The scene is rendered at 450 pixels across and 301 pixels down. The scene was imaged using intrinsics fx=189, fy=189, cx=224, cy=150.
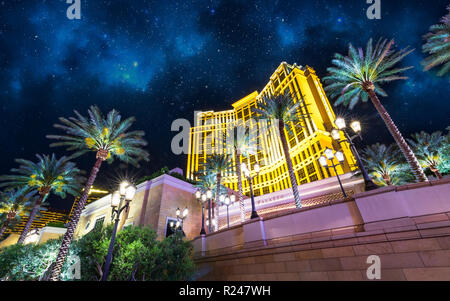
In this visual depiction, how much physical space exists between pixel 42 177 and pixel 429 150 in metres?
43.6

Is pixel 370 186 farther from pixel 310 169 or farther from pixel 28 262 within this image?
pixel 310 169

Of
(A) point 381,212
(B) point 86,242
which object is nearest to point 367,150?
(A) point 381,212

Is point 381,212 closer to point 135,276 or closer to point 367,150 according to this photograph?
point 135,276

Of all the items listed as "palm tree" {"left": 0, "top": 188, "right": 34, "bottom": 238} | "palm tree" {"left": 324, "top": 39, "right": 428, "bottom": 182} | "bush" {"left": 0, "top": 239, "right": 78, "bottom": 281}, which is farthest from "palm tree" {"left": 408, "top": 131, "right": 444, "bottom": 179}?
"palm tree" {"left": 0, "top": 188, "right": 34, "bottom": 238}

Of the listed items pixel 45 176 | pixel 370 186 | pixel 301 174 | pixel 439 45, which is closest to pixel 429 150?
pixel 439 45

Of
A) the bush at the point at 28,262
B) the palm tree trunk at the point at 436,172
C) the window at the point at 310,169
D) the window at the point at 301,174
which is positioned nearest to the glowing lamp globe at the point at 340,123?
the bush at the point at 28,262

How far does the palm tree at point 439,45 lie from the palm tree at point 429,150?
33.6 feet

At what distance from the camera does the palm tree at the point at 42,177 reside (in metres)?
21.3

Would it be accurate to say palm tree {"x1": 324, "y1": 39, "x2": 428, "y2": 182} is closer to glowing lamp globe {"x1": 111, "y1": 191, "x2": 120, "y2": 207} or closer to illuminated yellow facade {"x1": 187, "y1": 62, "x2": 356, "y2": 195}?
glowing lamp globe {"x1": 111, "y1": 191, "x2": 120, "y2": 207}

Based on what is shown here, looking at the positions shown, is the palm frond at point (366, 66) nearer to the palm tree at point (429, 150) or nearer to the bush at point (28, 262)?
the palm tree at point (429, 150)

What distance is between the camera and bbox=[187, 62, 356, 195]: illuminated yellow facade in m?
44.3

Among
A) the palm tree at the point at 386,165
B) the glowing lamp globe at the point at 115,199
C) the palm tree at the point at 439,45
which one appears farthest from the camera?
the palm tree at the point at 386,165

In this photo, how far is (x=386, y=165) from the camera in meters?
20.2

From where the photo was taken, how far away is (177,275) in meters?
8.68
